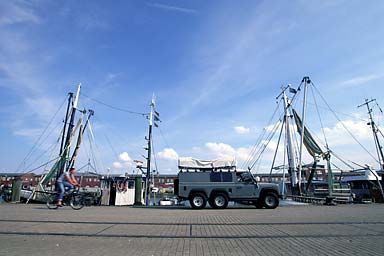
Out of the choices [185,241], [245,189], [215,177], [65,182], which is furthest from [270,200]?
[65,182]

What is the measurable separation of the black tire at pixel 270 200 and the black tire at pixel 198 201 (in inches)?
147

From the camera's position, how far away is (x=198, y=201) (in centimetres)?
1611

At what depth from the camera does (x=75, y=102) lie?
27578 mm

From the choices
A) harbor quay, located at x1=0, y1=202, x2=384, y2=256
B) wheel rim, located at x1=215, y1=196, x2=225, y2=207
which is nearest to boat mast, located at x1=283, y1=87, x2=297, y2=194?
wheel rim, located at x1=215, y1=196, x2=225, y2=207

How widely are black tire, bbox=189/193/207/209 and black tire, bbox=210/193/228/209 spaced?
0.51 metres

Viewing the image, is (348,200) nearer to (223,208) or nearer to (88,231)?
(223,208)

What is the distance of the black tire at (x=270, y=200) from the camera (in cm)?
1562

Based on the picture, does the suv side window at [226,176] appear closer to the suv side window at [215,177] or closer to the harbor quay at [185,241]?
the suv side window at [215,177]

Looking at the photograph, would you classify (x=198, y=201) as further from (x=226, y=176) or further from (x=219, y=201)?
(x=226, y=176)

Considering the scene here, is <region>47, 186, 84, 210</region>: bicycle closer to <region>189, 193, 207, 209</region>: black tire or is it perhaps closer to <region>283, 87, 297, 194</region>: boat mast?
<region>189, 193, 207, 209</region>: black tire

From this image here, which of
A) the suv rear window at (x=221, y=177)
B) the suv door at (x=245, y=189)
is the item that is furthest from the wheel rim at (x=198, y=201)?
the suv door at (x=245, y=189)

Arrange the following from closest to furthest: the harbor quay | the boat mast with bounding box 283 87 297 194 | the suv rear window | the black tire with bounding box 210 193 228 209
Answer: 1. the harbor quay
2. the black tire with bounding box 210 193 228 209
3. the suv rear window
4. the boat mast with bounding box 283 87 297 194

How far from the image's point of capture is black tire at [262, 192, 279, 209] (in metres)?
15.6

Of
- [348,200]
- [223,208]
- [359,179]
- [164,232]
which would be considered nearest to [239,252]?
[164,232]
